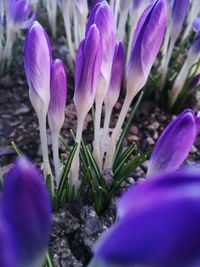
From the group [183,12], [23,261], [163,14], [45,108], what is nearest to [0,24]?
[183,12]

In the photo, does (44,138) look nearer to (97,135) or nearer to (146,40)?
(97,135)

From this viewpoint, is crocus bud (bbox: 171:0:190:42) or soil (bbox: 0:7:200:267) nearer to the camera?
soil (bbox: 0:7:200:267)

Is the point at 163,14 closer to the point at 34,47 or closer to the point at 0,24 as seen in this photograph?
the point at 34,47

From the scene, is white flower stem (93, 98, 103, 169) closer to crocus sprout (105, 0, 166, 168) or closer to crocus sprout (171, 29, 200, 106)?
crocus sprout (105, 0, 166, 168)

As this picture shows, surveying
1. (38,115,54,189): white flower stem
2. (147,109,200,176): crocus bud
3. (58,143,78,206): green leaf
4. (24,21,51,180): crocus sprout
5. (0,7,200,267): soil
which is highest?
(24,21,51,180): crocus sprout

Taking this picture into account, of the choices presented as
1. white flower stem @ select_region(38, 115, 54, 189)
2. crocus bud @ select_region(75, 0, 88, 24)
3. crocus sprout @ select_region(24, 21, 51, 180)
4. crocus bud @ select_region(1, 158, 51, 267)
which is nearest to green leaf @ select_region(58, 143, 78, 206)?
white flower stem @ select_region(38, 115, 54, 189)

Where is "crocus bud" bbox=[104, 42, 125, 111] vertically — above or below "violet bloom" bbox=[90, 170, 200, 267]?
below

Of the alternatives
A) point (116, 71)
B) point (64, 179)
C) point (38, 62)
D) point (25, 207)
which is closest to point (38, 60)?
point (38, 62)
